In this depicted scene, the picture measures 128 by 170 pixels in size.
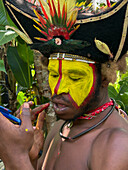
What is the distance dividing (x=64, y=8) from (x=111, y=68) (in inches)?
18.4

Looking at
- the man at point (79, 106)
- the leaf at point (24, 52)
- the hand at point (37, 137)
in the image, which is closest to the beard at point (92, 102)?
the man at point (79, 106)

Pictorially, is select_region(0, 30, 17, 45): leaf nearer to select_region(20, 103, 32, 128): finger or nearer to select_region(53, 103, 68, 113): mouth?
select_region(20, 103, 32, 128): finger

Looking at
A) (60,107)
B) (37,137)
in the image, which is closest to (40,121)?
(37,137)

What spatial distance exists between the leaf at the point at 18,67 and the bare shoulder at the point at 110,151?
1.78 metres

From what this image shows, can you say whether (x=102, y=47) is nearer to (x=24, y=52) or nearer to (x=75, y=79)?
(x=75, y=79)

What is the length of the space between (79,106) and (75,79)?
6.6 inches

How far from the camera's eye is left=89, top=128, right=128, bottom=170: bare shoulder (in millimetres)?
1085

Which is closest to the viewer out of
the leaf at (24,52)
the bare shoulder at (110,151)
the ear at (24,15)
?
the bare shoulder at (110,151)

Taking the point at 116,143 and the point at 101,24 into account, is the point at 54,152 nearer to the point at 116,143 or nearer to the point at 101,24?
the point at 116,143

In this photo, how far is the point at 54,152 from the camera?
1.50 m

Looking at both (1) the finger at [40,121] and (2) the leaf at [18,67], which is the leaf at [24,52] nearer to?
(2) the leaf at [18,67]

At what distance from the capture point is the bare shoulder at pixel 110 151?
1.08 meters

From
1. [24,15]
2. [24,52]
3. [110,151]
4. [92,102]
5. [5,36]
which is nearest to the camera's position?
[110,151]

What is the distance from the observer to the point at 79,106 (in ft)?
4.48
